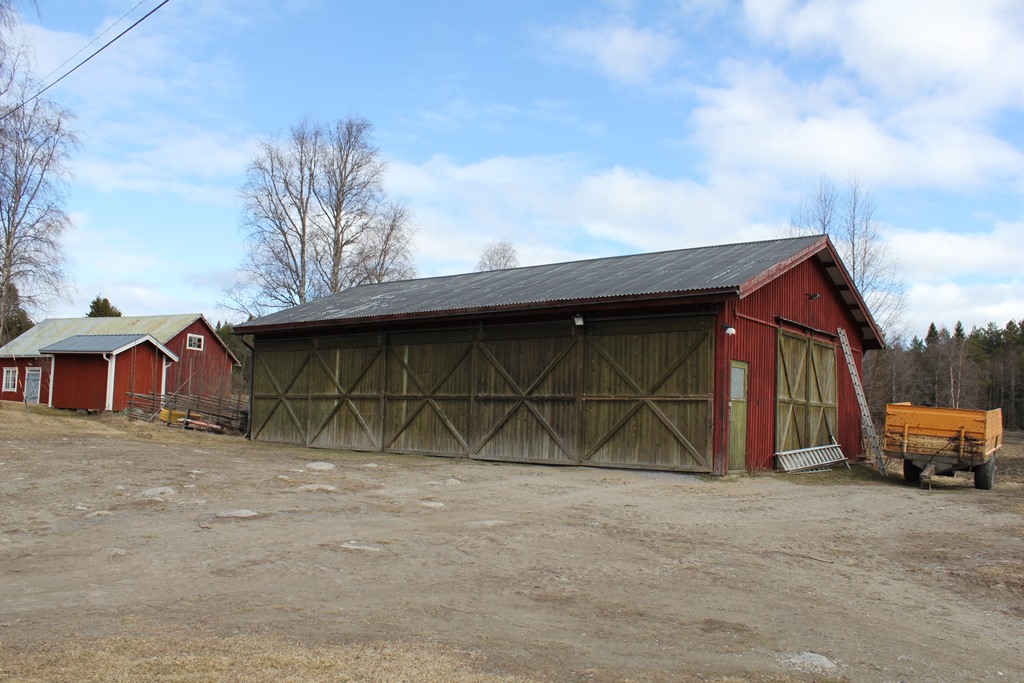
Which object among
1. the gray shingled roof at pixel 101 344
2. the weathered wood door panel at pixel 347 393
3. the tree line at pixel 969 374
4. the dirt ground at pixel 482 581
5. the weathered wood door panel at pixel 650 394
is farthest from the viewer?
the tree line at pixel 969 374

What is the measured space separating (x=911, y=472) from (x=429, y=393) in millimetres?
9953

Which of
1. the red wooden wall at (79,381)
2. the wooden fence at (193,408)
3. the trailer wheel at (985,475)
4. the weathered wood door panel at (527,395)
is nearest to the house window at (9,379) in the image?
the red wooden wall at (79,381)

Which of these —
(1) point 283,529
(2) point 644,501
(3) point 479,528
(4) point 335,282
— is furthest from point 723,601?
(4) point 335,282

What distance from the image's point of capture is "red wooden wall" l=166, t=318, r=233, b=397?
38.0 m

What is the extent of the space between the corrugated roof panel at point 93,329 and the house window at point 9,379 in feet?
2.78

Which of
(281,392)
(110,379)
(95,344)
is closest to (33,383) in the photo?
(95,344)

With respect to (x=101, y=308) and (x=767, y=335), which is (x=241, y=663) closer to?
(x=767, y=335)

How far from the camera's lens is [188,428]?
87.8 feet

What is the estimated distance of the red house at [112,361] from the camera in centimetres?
3278

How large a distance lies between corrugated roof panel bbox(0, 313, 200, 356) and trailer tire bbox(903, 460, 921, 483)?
104 ft

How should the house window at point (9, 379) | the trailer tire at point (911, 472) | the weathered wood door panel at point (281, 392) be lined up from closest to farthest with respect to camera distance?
the trailer tire at point (911, 472)
the weathered wood door panel at point (281, 392)
the house window at point (9, 379)

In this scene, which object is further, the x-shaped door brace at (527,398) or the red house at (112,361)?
the red house at (112,361)

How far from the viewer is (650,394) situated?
15266mm

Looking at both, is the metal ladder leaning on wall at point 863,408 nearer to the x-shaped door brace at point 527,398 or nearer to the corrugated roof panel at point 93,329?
the x-shaped door brace at point 527,398
